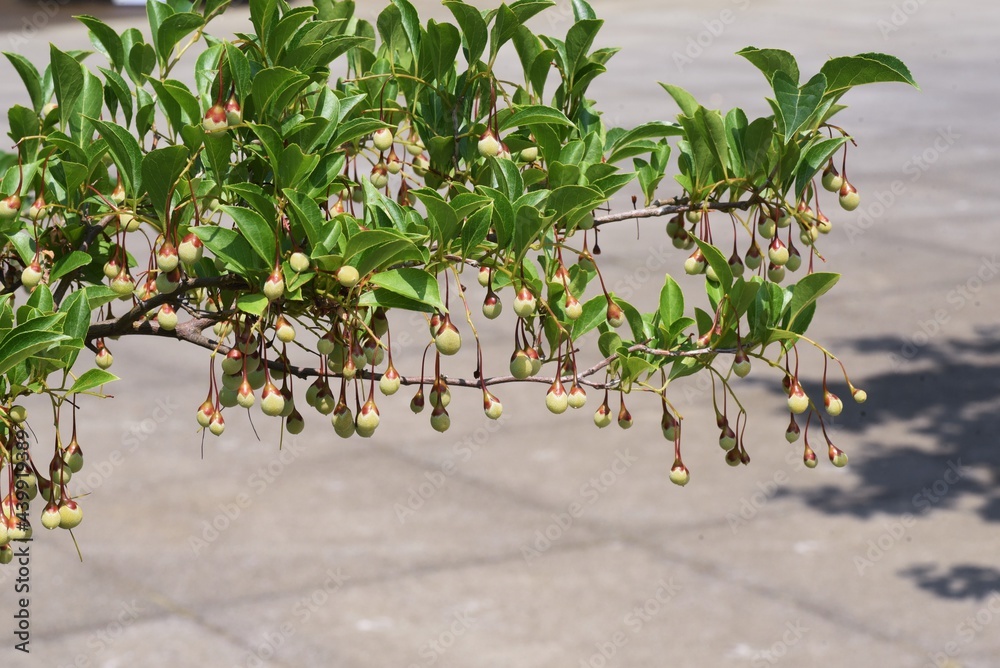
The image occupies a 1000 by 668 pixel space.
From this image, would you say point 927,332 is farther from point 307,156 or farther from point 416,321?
point 307,156

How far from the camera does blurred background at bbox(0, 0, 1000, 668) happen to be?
5250 millimetres

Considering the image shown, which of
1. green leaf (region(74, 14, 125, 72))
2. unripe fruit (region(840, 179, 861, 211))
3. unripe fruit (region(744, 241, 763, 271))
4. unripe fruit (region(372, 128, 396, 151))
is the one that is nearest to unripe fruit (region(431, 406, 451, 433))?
unripe fruit (region(372, 128, 396, 151))

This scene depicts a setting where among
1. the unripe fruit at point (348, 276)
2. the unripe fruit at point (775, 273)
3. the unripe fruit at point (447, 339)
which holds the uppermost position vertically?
the unripe fruit at point (348, 276)

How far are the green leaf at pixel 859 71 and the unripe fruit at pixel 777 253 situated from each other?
26cm

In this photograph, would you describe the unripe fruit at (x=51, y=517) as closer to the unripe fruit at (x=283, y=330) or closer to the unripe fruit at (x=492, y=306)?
the unripe fruit at (x=283, y=330)

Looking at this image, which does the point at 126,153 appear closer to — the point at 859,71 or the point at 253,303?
the point at 253,303

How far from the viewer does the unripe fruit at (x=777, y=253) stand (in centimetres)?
201

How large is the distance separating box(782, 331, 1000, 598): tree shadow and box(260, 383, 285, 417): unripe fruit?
450 centimetres

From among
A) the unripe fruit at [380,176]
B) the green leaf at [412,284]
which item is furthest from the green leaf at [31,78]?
the green leaf at [412,284]

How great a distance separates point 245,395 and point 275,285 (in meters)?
0.20

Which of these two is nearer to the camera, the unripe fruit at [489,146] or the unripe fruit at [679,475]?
the unripe fruit at [489,146]

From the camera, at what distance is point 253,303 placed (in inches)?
64.3

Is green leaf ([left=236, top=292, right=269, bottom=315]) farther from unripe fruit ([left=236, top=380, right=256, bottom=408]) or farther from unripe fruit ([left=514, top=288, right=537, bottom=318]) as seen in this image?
unripe fruit ([left=514, top=288, right=537, bottom=318])

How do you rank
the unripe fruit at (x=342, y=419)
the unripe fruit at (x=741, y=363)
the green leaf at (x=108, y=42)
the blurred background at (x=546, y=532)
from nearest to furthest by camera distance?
the unripe fruit at (x=342, y=419), the unripe fruit at (x=741, y=363), the green leaf at (x=108, y=42), the blurred background at (x=546, y=532)
